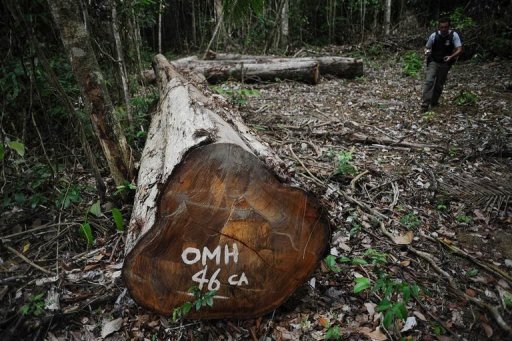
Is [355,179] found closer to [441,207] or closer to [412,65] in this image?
[441,207]

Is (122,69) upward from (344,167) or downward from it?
upward

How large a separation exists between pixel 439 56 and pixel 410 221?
167 inches

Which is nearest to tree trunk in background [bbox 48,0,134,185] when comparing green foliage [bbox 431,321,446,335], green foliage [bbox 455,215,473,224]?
green foliage [bbox 431,321,446,335]

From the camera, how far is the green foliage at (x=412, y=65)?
30.5ft

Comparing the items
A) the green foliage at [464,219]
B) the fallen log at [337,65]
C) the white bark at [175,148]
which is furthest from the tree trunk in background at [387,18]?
the white bark at [175,148]

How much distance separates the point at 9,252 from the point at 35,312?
0.92m

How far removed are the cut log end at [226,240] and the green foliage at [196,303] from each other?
47mm

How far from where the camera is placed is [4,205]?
3.15 meters

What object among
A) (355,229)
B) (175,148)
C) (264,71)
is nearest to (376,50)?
(264,71)

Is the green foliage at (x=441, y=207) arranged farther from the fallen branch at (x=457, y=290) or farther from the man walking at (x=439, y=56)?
the man walking at (x=439, y=56)

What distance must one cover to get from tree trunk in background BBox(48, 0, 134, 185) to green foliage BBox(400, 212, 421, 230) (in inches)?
109

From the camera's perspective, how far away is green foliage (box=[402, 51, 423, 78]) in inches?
365

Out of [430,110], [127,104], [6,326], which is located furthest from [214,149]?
[430,110]

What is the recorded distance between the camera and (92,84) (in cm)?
307
